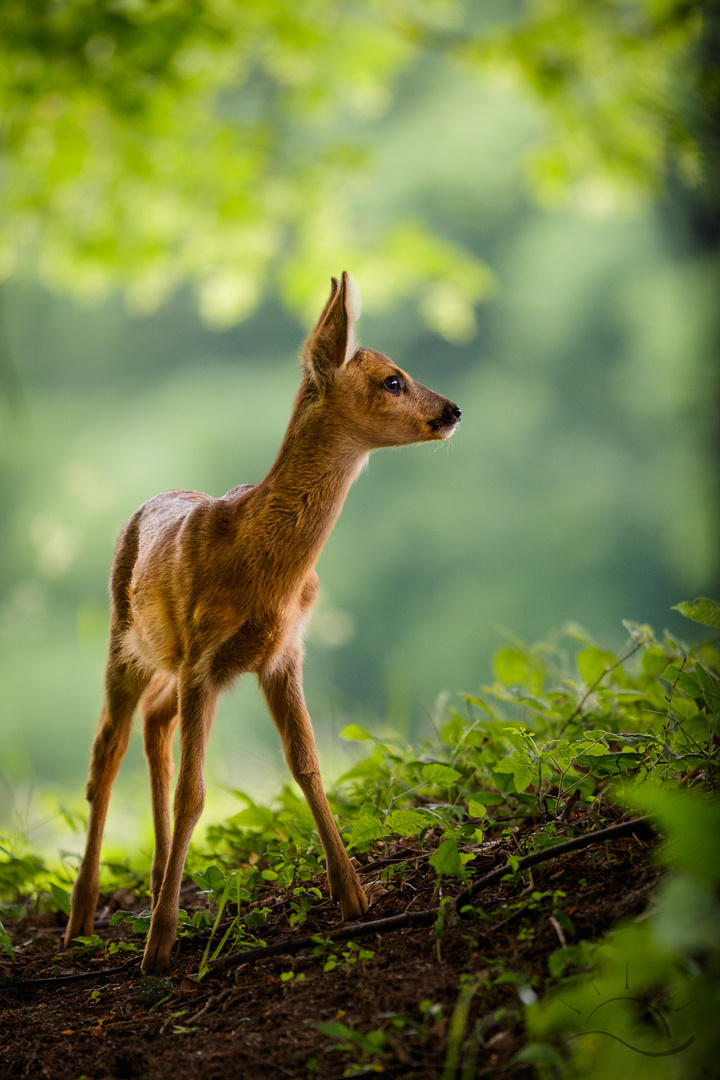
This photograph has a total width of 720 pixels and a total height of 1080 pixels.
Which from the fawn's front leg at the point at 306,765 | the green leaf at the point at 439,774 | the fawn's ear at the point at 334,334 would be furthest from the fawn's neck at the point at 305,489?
the green leaf at the point at 439,774

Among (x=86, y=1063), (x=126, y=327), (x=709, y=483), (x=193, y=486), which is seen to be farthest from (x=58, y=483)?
(x=86, y=1063)

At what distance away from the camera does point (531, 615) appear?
8.42m

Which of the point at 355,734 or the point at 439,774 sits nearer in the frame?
the point at 439,774

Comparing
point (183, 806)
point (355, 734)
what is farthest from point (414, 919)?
point (355, 734)

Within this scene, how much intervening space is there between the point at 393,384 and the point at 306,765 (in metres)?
1.12

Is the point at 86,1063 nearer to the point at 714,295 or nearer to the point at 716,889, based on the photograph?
the point at 716,889

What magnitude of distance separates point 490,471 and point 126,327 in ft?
17.3

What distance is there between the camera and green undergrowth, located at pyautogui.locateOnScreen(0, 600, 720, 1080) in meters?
1.25

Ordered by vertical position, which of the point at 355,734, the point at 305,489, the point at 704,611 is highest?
the point at 305,489

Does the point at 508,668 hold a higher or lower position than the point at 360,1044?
higher

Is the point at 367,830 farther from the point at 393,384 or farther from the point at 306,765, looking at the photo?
the point at 393,384

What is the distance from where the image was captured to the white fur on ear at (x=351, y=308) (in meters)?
2.57

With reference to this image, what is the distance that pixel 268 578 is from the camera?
250 centimetres

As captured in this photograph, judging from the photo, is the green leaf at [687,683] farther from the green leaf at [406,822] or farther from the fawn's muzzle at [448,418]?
the fawn's muzzle at [448,418]
